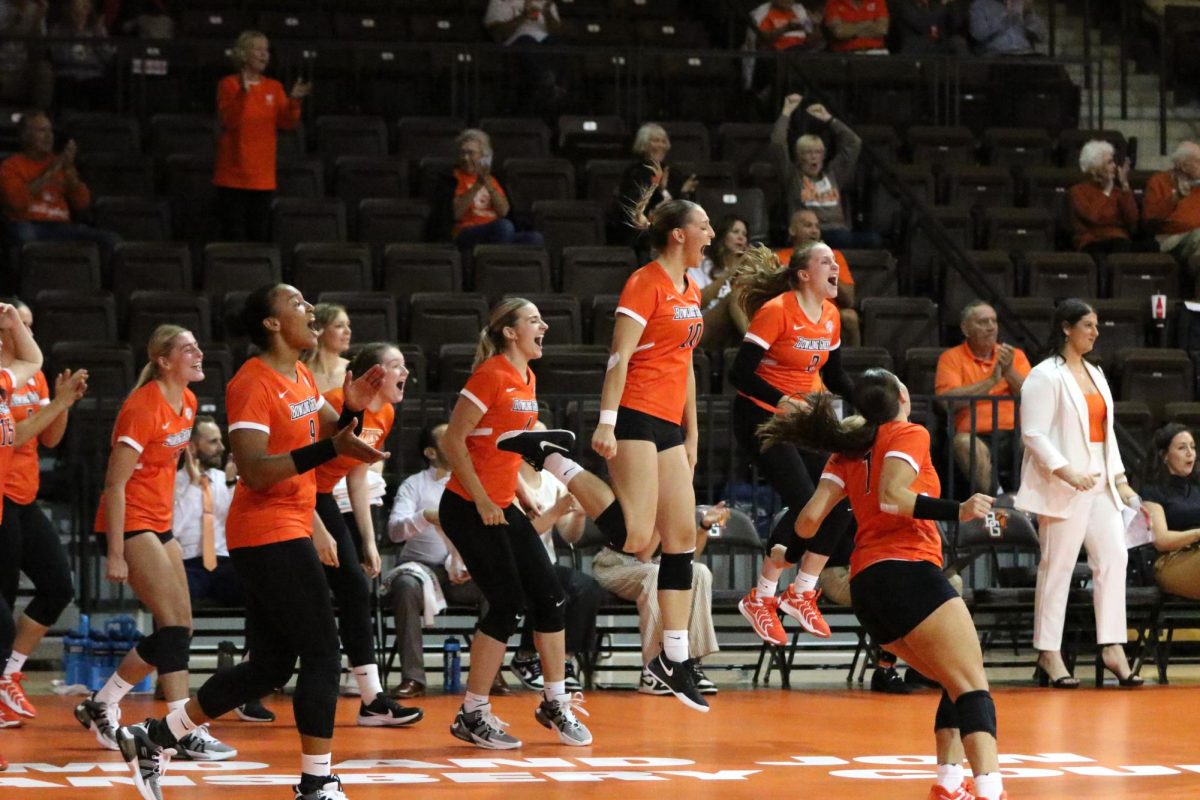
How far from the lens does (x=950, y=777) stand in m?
6.13

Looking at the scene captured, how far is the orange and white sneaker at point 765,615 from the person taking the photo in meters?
8.27

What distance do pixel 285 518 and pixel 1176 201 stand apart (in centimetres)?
981

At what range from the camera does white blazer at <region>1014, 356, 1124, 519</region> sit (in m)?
10.2

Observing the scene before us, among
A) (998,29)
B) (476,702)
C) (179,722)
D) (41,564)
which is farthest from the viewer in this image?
(998,29)

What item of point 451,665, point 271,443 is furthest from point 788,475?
point 271,443

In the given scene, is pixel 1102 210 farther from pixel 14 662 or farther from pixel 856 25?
pixel 14 662

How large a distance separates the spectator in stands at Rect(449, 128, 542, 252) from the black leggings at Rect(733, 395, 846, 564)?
4.61m

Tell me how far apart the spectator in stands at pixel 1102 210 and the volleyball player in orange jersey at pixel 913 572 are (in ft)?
25.9

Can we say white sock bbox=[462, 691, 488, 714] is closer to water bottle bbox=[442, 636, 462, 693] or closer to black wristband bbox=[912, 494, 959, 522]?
water bottle bbox=[442, 636, 462, 693]

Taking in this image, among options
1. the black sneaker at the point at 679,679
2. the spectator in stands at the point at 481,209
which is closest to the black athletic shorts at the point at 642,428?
the black sneaker at the point at 679,679

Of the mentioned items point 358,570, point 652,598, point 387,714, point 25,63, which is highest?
point 25,63

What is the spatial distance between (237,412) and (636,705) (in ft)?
12.9

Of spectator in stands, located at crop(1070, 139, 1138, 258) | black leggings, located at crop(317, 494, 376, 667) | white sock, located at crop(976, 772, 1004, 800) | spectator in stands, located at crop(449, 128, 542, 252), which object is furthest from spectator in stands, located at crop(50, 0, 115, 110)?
white sock, located at crop(976, 772, 1004, 800)

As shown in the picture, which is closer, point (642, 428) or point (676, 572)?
point (642, 428)
